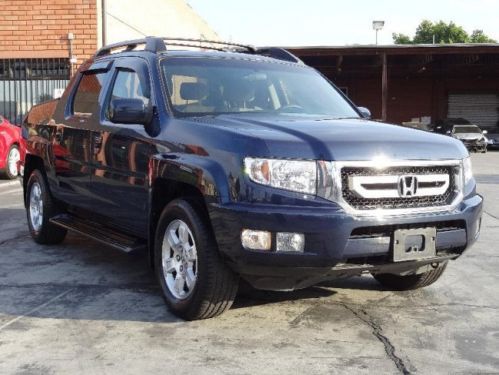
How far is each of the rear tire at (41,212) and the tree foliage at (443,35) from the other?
6753cm

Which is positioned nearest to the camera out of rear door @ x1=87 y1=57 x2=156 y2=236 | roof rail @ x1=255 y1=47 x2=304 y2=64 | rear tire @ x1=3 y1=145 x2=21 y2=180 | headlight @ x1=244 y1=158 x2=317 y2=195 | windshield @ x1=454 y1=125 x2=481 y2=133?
headlight @ x1=244 y1=158 x2=317 y2=195

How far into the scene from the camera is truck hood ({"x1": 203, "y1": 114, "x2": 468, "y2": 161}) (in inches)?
151

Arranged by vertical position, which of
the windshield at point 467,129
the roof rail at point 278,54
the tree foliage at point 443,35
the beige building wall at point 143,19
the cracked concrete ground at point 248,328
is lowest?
the cracked concrete ground at point 248,328

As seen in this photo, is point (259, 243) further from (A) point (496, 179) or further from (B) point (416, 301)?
(A) point (496, 179)

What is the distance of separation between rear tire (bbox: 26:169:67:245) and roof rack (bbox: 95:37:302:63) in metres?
1.54

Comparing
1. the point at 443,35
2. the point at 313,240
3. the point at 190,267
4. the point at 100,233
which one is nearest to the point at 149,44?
the point at 100,233

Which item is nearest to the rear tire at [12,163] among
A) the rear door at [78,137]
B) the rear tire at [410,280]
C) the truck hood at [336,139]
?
the rear door at [78,137]

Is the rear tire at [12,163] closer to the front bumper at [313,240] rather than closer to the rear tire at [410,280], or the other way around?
the rear tire at [410,280]

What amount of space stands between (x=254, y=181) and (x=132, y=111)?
4.11 ft

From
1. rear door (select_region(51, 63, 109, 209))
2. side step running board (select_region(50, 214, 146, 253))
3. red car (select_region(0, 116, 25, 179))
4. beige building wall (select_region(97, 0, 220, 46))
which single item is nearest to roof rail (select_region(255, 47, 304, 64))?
rear door (select_region(51, 63, 109, 209))

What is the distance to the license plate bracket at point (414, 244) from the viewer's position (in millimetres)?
3940

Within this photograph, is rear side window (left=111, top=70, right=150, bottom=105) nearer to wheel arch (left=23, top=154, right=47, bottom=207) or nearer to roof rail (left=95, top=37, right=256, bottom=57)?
roof rail (left=95, top=37, right=256, bottom=57)

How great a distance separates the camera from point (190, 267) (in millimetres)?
4352

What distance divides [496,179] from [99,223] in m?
11.3
